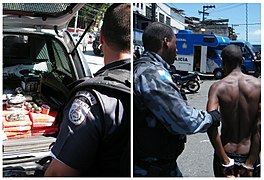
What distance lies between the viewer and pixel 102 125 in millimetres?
861

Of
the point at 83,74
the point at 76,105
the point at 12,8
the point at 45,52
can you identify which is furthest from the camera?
the point at 45,52

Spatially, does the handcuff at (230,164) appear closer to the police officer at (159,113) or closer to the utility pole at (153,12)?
the police officer at (159,113)

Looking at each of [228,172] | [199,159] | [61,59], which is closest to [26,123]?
[61,59]

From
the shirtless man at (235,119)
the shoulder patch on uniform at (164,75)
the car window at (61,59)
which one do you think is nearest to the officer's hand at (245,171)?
the shirtless man at (235,119)

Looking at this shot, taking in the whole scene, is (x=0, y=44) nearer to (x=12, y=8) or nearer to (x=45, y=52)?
(x=12, y=8)

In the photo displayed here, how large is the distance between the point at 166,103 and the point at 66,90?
761 mm

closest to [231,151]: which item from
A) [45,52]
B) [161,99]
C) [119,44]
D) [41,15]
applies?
[161,99]

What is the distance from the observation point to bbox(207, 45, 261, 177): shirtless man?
1.33m

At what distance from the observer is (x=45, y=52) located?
Result: 6.18 ft

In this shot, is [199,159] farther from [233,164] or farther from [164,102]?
[164,102]

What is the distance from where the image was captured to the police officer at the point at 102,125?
2.83ft

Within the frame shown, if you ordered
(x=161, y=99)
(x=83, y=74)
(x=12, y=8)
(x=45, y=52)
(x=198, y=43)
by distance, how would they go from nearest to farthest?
(x=161, y=99)
(x=12, y=8)
(x=198, y=43)
(x=83, y=74)
(x=45, y=52)

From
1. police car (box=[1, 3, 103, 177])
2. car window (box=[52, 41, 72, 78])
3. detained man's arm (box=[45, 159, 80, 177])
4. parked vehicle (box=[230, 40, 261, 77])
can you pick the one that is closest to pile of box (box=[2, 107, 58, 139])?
police car (box=[1, 3, 103, 177])

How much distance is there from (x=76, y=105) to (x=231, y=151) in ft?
2.74
